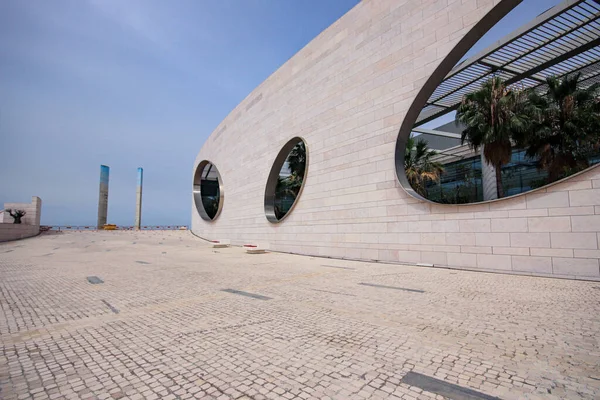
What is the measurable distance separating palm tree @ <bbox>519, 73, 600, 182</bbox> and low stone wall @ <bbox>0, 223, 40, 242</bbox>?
34.4m

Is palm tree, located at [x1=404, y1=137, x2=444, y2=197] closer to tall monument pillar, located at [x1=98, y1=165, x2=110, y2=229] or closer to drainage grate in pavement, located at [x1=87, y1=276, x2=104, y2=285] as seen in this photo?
drainage grate in pavement, located at [x1=87, y1=276, x2=104, y2=285]

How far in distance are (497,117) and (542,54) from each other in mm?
3560

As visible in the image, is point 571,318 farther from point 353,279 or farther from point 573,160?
point 573,160

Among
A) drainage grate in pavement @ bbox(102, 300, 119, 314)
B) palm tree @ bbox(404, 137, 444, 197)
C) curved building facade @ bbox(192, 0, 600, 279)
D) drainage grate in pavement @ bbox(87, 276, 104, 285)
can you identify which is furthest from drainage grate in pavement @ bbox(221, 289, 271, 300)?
palm tree @ bbox(404, 137, 444, 197)

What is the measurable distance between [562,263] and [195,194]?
28.5 metres

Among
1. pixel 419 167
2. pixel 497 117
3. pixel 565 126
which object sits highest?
pixel 497 117

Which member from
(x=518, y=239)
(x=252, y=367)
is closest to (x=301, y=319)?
(x=252, y=367)

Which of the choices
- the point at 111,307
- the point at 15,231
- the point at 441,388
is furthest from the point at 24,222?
the point at 441,388

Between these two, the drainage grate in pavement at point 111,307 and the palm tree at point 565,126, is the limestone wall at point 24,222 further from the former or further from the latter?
the palm tree at point 565,126

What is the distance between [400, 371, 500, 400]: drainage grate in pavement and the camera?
6.66ft

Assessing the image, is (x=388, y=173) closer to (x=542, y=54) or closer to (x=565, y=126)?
(x=565, y=126)

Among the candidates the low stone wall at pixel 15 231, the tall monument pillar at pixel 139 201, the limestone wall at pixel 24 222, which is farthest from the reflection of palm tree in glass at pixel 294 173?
the tall monument pillar at pixel 139 201

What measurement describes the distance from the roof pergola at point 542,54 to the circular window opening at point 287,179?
8.50m

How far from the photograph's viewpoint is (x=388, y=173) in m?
10.4
